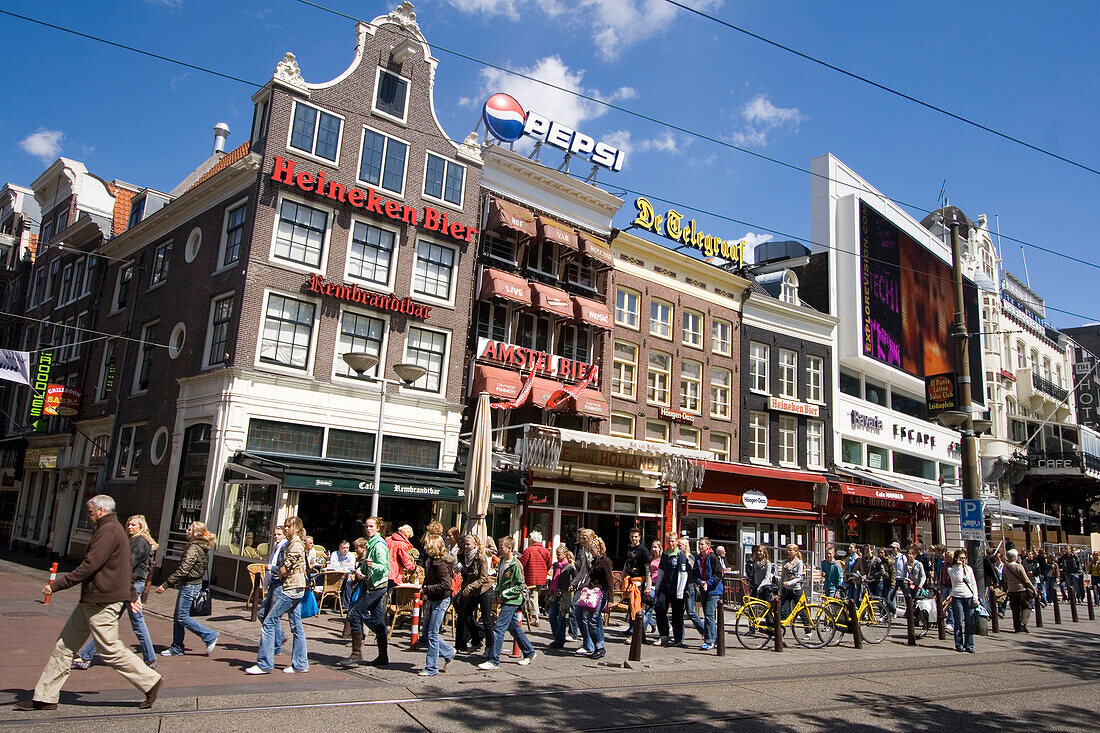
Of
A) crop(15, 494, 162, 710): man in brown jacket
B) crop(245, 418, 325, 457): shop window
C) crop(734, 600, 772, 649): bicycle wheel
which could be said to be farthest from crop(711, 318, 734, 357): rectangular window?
crop(15, 494, 162, 710): man in brown jacket

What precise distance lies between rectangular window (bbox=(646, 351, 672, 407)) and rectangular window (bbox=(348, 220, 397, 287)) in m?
11.2

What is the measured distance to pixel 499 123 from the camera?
26.0 meters

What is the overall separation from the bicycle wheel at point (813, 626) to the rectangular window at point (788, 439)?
18697 millimetres

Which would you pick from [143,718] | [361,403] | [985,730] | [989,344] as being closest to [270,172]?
[361,403]

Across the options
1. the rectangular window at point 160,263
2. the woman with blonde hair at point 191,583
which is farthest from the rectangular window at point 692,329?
the woman with blonde hair at point 191,583

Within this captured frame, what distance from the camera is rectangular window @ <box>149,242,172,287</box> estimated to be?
25.2 m

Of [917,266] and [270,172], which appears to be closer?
[270,172]

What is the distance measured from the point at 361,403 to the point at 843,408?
78.0ft

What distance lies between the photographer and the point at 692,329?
102ft

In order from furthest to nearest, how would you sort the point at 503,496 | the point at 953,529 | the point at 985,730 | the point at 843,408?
the point at 953,529 < the point at 843,408 < the point at 503,496 < the point at 985,730

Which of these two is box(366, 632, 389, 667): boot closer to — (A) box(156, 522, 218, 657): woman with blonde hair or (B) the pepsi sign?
(A) box(156, 522, 218, 657): woman with blonde hair

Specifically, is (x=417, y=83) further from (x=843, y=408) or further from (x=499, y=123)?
(x=843, y=408)

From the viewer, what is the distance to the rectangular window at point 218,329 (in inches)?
827

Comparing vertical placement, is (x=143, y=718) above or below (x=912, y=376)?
below
